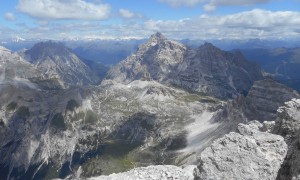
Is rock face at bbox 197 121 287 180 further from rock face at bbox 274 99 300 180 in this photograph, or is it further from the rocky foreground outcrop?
rock face at bbox 274 99 300 180

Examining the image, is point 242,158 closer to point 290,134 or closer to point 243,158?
point 243,158

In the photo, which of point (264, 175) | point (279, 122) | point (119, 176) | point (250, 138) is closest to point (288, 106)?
point (279, 122)

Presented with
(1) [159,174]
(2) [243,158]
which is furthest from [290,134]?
(1) [159,174]

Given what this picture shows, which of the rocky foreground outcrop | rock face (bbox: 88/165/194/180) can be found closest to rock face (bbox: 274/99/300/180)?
the rocky foreground outcrop

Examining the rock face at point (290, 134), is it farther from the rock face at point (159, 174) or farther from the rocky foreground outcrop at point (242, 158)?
the rock face at point (159, 174)

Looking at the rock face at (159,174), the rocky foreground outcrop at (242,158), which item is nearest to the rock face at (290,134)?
the rocky foreground outcrop at (242,158)

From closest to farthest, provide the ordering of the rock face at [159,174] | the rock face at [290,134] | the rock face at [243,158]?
the rock face at [290,134] → the rock face at [243,158] → the rock face at [159,174]
